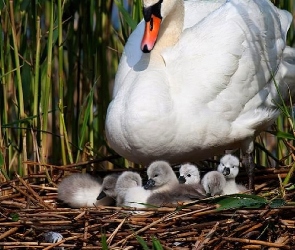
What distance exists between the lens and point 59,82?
654 cm

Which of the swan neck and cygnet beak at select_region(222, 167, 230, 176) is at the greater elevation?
the swan neck

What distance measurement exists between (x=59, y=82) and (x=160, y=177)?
1.21 meters

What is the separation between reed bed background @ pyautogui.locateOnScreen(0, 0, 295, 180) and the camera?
6.38m

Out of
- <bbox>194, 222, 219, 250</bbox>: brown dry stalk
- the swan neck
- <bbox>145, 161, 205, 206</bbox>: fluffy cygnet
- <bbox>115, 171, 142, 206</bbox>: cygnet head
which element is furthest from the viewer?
the swan neck

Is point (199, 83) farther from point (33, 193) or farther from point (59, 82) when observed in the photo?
point (33, 193)

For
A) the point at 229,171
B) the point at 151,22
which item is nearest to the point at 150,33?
the point at 151,22

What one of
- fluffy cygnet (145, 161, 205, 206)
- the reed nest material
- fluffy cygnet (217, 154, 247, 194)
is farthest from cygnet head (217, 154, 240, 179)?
the reed nest material

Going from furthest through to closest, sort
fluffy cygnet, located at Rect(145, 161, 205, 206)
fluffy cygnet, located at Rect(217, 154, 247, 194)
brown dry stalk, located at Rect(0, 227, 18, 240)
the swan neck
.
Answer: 1. the swan neck
2. fluffy cygnet, located at Rect(217, 154, 247, 194)
3. fluffy cygnet, located at Rect(145, 161, 205, 206)
4. brown dry stalk, located at Rect(0, 227, 18, 240)

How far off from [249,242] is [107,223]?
0.73 meters

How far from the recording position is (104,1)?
6.92 metres

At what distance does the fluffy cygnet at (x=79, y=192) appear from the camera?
605 cm

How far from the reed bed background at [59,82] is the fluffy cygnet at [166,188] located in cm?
69

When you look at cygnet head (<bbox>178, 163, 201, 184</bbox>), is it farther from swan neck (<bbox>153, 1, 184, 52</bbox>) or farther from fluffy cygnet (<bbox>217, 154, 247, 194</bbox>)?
swan neck (<bbox>153, 1, 184, 52</bbox>)

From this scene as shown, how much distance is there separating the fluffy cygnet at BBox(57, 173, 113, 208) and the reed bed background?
0.30m
